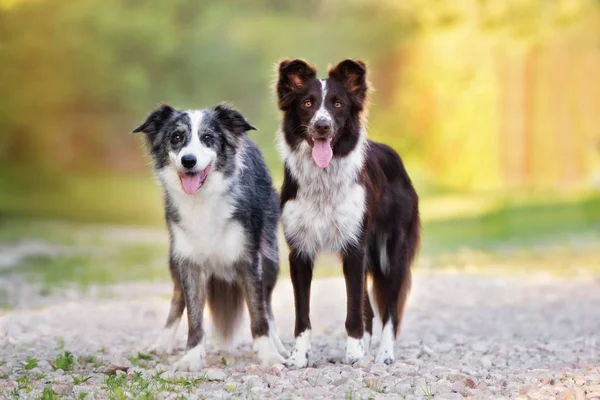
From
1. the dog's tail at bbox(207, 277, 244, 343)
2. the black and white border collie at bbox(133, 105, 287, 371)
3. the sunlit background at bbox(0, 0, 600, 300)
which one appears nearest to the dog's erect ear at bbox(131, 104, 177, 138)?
the black and white border collie at bbox(133, 105, 287, 371)

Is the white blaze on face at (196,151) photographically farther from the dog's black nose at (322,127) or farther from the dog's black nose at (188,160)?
the dog's black nose at (322,127)

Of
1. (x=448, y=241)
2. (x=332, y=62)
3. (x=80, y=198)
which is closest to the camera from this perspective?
(x=448, y=241)

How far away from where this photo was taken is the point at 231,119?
18.6 ft

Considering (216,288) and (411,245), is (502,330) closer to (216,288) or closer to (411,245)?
(411,245)

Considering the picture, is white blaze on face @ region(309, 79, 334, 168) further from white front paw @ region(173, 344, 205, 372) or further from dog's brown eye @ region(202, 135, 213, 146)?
white front paw @ region(173, 344, 205, 372)

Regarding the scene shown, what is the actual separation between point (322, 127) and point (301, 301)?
1.15 metres

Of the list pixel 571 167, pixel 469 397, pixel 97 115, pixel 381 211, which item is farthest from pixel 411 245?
pixel 571 167

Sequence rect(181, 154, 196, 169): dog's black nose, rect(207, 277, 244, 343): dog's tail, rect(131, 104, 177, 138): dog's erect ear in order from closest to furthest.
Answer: rect(181, 154, 196, 169): dog's black nose < rect(131, 104, 177, 138): dog's erect ear < rect(207, 277, 244, 343): dog's tail

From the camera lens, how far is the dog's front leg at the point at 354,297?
5.49m

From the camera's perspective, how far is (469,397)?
466 centimetres

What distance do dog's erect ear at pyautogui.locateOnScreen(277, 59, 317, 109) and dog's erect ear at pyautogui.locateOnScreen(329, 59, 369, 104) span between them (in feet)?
0.49

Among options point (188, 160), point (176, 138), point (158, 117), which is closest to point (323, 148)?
point (188, 160)

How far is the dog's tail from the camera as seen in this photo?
6.09 metres

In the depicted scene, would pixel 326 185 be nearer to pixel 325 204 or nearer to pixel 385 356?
pixel 325 204
